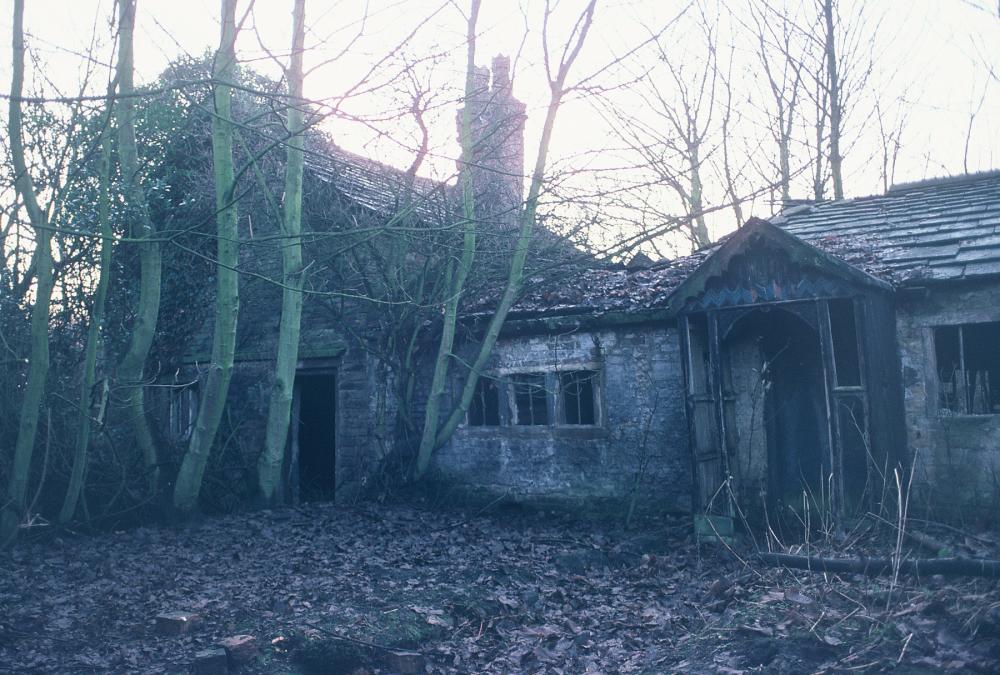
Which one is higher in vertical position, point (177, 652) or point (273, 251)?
point (273, 251)

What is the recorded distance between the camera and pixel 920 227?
1071cm

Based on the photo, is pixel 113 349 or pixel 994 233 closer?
pixel 994 233

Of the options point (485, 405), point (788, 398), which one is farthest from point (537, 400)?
point (788, 398)

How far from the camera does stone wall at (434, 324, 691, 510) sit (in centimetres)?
1080

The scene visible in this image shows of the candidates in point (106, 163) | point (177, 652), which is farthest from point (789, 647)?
point (106, 163)

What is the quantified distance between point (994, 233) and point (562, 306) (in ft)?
17.2

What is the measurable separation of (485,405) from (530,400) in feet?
2.79

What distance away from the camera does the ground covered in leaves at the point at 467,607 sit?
586 centimetres

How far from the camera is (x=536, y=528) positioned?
35.5 feet

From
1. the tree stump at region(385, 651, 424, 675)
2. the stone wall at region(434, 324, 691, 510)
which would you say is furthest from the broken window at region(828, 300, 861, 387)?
the tree stump at region(385, 651, 424, 675)

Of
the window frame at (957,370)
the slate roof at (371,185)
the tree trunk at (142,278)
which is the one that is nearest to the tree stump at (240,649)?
the tree trunk at (142,278)

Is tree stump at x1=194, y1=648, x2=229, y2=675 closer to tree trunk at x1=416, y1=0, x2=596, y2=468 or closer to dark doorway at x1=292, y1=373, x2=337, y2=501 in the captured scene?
tree trunk at x1=416, y1=0, x2=596, y2=468

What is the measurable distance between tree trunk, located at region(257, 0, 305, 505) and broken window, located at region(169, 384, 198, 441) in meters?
3.91

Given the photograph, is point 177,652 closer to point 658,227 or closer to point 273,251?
point 658,227
